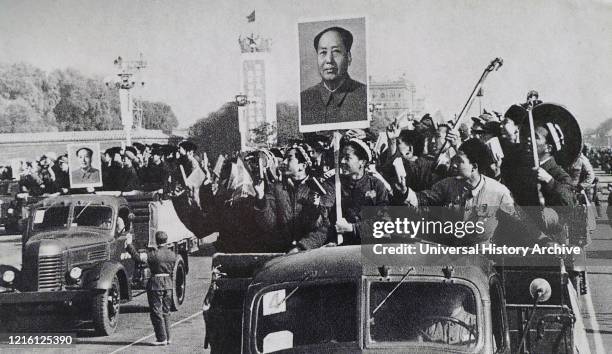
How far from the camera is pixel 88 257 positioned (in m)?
6.68

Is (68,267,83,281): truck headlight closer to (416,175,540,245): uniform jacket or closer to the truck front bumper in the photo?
the truck front bumper

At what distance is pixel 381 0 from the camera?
17.6 feet

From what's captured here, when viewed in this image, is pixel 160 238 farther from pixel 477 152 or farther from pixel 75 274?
pixel 477 152

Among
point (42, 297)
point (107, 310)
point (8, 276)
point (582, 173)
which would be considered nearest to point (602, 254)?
point (582, 173)

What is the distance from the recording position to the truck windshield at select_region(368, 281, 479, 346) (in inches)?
119

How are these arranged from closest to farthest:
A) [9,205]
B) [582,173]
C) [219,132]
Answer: [582,173]
[219,132]
[9,205]

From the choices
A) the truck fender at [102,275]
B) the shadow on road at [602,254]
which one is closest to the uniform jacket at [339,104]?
the truck fender at [102,275]

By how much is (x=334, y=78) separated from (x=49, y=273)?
304 cm

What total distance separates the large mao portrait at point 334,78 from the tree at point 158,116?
1.17 m

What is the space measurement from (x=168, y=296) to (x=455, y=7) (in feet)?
9.68

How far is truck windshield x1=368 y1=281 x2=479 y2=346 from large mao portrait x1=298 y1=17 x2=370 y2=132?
2214 mm

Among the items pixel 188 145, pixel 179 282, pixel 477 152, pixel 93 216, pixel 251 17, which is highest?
pixel 251 17

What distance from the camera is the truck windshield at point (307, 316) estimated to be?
3.07 m

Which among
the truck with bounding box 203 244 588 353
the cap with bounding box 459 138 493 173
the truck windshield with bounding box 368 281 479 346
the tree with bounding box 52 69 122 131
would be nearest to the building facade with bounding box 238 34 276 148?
the tree with bounding box 52 69 122 131
